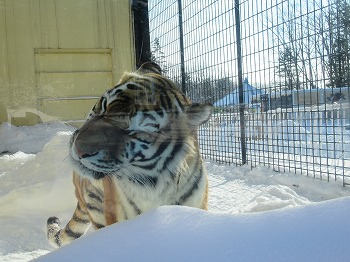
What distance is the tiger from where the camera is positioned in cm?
64

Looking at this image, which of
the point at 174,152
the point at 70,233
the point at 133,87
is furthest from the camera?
the point at 70,233

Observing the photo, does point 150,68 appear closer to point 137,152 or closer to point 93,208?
point 137,152

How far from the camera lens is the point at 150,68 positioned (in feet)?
2.54

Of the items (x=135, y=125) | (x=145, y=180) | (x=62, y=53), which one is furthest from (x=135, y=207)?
(x=62, y=53)

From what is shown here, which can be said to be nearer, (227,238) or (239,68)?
(227,238)

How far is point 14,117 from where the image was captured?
0.70 m

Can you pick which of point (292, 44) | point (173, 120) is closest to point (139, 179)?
point (173, 120)

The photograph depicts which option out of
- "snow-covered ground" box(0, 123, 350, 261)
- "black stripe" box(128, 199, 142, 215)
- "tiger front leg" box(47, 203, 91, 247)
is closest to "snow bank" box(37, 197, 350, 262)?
"snow-covered ground" box(0, 123, 350, 261)

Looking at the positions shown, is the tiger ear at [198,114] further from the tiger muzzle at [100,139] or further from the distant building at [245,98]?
the tiger muzzle at [100,139]

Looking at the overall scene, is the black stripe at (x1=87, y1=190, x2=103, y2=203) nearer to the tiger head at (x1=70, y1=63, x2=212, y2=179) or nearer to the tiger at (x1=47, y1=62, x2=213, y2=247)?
the tiger at (x1=47, y1=62, x2=213, y2=247)

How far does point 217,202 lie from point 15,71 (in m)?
0.53

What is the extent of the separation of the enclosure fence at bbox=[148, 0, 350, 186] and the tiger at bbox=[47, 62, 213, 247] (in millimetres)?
43

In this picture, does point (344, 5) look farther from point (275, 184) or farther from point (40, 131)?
point (40, 131)

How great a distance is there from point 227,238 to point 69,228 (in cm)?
61
